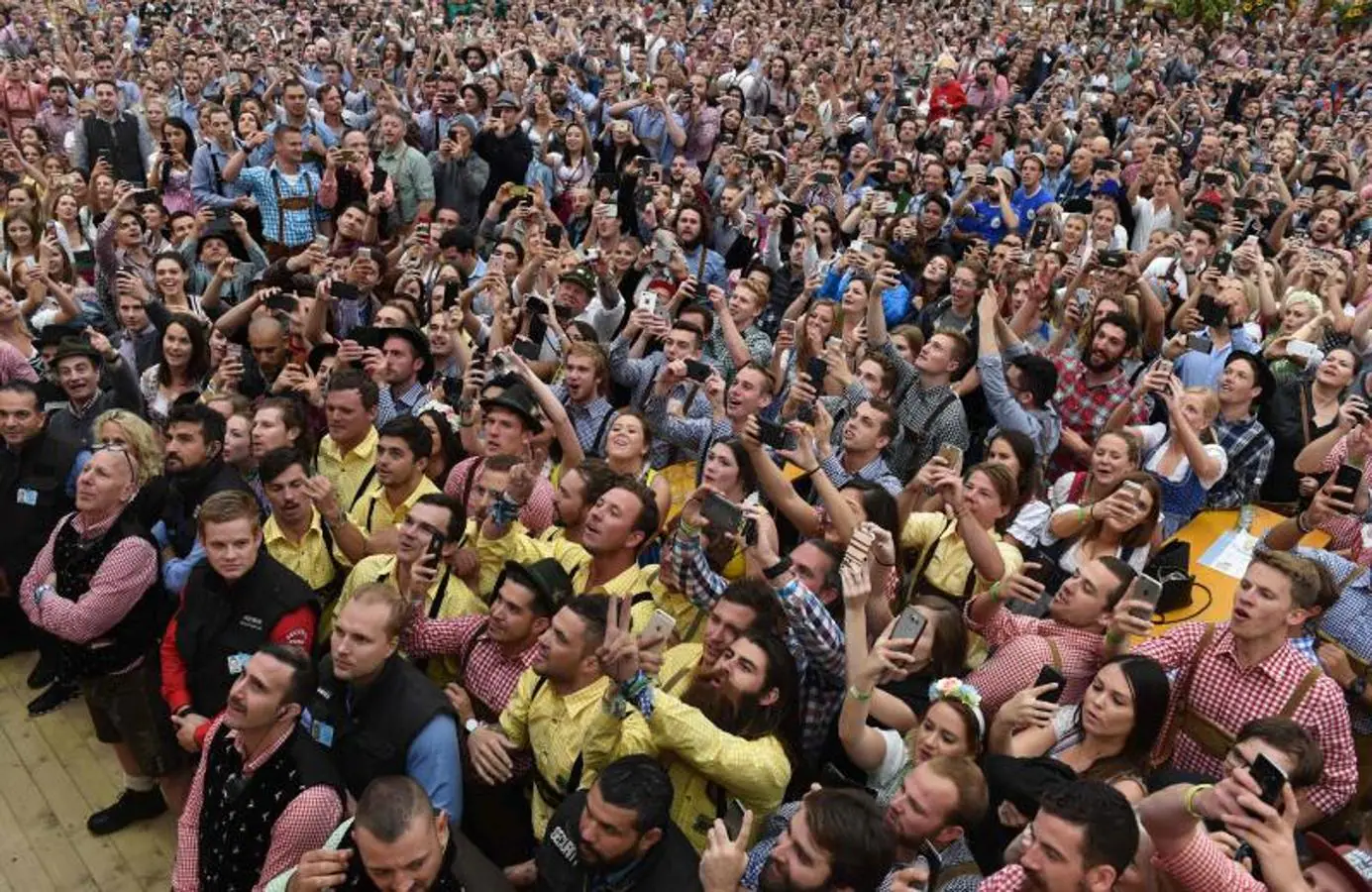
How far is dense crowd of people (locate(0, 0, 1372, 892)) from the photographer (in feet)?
8.61

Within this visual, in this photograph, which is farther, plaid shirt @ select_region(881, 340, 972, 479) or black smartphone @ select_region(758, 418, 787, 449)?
plaid shirt @ select_region(881, 340, 972, 479)

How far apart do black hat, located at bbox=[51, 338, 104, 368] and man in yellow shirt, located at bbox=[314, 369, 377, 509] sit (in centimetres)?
126

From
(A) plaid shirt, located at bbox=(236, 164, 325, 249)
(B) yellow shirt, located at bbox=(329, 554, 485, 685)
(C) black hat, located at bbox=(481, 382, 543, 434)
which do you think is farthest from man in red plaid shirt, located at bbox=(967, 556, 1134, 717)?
(A) plaid shirt, located at bbox=(236, 164, 325, 249)

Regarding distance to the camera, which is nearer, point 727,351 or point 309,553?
point 309,553

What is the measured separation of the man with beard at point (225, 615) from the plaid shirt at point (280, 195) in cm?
443

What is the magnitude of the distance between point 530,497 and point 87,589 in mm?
1572

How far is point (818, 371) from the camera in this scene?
5117 millimetres

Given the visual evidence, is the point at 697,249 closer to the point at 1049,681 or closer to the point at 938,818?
the point at 1049,681

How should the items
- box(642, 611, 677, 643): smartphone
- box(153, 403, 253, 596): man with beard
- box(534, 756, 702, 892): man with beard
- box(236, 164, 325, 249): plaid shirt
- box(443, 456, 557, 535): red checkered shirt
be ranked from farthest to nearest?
box(236, 164, 325, 249): plaid shirt < box(443, 456, 557, 535): red checkered shirt < box(153, 403, 253, 596): man with beard < box(642, 611, 677, 643): smartphone < box(534, 756, 702, 892): man with beard

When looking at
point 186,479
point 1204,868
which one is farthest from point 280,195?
point 1204,868

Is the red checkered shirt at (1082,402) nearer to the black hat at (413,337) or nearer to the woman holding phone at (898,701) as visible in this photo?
the woman holding phone at (898,701)

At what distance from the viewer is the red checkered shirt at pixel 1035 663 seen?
3100mm

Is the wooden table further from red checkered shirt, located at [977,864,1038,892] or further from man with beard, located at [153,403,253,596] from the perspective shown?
man with beard, located at [153,403,253,596]

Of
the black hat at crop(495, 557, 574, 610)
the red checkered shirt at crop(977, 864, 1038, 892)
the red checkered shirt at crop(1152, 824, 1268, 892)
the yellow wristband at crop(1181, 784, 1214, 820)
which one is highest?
the yellow wristband at crop(1181, 784, 1214, 820)
